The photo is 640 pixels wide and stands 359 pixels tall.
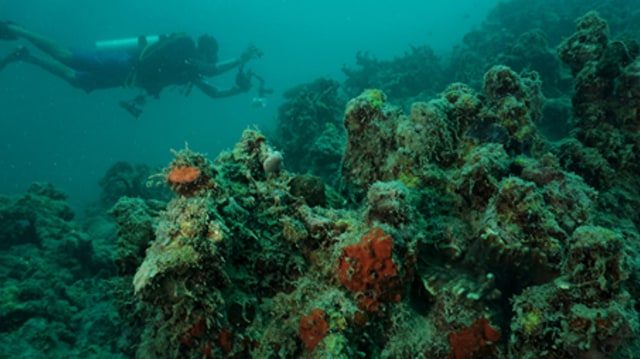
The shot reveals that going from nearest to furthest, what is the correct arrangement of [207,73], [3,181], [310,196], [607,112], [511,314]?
[511,314] < [310,196] < [607,112] < [207,73] < [3,181]

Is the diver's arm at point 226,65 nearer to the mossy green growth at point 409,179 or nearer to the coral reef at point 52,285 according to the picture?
the coral reef at point 52,285

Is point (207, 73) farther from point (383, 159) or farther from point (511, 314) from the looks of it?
point (511, 314)

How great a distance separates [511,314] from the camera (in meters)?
2.55

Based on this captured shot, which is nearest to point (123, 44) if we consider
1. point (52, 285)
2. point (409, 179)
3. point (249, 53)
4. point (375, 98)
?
point (249, 53)

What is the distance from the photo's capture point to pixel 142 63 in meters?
14.7

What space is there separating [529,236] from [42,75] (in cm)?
12466

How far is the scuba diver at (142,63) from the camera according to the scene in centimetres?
1481

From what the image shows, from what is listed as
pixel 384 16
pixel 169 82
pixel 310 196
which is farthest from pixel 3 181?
pixel 384 16

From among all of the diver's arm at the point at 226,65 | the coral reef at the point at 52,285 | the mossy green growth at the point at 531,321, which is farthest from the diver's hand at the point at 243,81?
the mossy green growth at the point at 531,321

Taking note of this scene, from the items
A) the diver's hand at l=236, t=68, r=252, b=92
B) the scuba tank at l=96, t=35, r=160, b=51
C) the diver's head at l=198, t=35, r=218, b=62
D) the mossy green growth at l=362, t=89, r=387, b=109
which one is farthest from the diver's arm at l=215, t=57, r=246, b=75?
the mossy green growth at l=362, t=89, r=387, b=109

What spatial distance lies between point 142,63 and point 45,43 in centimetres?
491

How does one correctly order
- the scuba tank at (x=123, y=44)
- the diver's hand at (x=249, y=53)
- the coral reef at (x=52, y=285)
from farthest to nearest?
1. the scuba tank at (x=123, y=44)
2. the diver's hand at (x=249, y=53)
3. the coral reef at (x=52, y=285)

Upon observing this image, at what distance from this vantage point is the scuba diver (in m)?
14.8

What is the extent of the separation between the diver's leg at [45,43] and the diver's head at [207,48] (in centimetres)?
543
